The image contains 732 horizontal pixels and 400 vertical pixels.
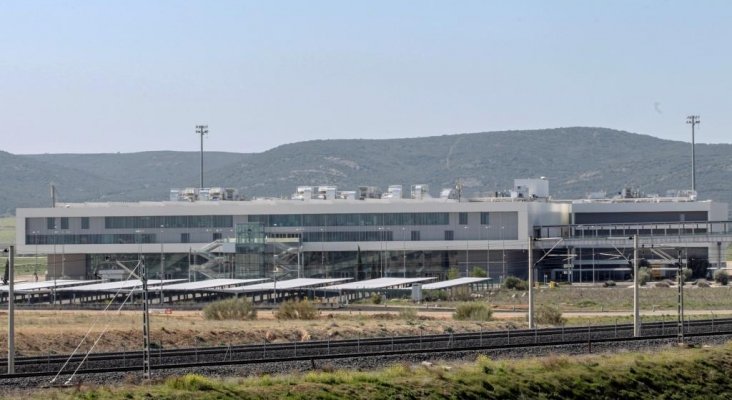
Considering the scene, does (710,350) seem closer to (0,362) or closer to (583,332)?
(583,332)

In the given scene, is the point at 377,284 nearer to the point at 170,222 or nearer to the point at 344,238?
the point at 344,238

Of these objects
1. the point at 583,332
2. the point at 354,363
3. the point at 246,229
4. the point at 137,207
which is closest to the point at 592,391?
the point at 354,363

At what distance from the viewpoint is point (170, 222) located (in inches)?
5153

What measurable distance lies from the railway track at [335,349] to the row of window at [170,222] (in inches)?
2626

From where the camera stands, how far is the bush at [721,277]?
387 feet

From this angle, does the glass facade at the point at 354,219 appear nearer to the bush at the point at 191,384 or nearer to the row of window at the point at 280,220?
the row of window at the point at 280,220

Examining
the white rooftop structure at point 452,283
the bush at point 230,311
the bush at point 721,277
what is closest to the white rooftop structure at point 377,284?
the white rooftop structure at point 452,283

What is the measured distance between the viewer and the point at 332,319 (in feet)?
260

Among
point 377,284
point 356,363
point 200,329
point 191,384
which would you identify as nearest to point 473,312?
point 200,329

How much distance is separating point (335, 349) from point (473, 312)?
25051 mm

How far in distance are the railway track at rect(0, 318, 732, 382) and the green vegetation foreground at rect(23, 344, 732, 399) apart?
508 cm

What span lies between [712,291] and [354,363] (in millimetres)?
62059

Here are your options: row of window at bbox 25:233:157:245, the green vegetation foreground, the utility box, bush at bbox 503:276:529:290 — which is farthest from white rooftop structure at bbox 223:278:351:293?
the green vegetation foreground

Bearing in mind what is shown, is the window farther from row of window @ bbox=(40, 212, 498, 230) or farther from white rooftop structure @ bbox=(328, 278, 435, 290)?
white rooftop structure @ bbox=(328, 278, 435, 290)
